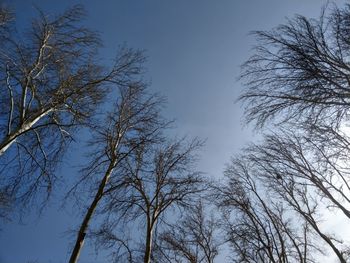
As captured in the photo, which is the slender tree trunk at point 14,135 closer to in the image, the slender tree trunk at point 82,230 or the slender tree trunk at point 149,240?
the slender tree trunk at point 82,230

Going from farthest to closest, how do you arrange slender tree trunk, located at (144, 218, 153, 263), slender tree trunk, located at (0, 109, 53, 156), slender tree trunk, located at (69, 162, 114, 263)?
slender tree trunk, located at (144, 218, 153, 263) → slender tree trunk, located at (69, 162, 114, 263) → slender tree trunk, located at (0, 109, 53, 156)

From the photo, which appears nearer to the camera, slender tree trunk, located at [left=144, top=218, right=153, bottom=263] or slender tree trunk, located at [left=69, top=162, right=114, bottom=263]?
slender tree trunk, located at [left=69, top=162, right=114, bottom=263]

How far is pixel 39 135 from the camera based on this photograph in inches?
306

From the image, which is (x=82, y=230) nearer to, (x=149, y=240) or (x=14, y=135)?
(x=14, y=135)

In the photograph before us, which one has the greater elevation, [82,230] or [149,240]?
[149,240]

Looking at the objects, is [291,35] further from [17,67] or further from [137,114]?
[17,67]

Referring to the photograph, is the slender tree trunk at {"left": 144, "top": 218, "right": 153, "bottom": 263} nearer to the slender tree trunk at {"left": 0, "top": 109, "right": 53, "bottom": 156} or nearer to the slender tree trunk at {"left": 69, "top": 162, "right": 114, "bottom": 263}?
the slender tree trunk at {"left": 69, "top": 162, "right": 114, "bottom": 263}

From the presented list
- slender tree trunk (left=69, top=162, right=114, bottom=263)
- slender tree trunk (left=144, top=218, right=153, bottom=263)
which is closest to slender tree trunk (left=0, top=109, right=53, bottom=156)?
slender tree trunk (left=69, top=162, right=114, bottom=263)

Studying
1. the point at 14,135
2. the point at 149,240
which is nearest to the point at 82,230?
the point at 14,135

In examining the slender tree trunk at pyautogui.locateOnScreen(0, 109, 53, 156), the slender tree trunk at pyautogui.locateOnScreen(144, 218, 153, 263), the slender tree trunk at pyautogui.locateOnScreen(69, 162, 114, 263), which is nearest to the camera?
the slender tree trunk at pyautogui.locateOnScreen(0, 109, 53, 156)

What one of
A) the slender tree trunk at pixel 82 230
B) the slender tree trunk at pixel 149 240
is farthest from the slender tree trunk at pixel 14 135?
the slender tree trunk at pixel 149 240

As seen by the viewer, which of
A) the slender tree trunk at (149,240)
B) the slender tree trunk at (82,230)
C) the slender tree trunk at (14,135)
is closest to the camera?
the slender tree trunk at (14,135)

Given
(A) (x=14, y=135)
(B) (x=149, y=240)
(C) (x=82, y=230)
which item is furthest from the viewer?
(B) (x=149, y=240)

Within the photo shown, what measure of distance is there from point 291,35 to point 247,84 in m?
1.41
